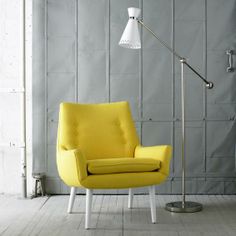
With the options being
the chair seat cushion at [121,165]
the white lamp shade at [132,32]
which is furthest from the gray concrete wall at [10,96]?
the chair seat cushion at [121,165]

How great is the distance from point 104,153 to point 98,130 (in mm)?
203

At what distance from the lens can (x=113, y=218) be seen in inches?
153

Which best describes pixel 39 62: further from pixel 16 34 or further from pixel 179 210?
pixel 179 210

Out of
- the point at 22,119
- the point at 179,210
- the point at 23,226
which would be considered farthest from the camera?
the point at 22,119

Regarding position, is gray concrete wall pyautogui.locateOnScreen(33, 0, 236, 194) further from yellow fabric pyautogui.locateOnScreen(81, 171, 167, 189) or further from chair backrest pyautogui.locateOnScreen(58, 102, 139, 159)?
yellow fabric pyautogui.locateOnScreen(81, 171, 167, 189)

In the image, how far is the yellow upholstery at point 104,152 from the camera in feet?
11.9

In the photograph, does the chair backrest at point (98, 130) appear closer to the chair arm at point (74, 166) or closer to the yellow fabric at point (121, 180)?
the chair arm at point (74, 166)

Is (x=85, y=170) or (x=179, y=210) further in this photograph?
(x=179, y=210)

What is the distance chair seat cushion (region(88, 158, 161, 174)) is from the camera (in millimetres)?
3637

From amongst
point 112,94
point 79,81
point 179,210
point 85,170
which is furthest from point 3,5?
point 179,210

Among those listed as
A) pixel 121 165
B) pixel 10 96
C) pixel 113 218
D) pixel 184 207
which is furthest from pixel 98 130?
pixel 10 96

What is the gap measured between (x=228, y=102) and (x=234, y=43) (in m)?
0.58

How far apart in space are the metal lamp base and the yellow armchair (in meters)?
0.35

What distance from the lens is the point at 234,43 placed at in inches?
195
